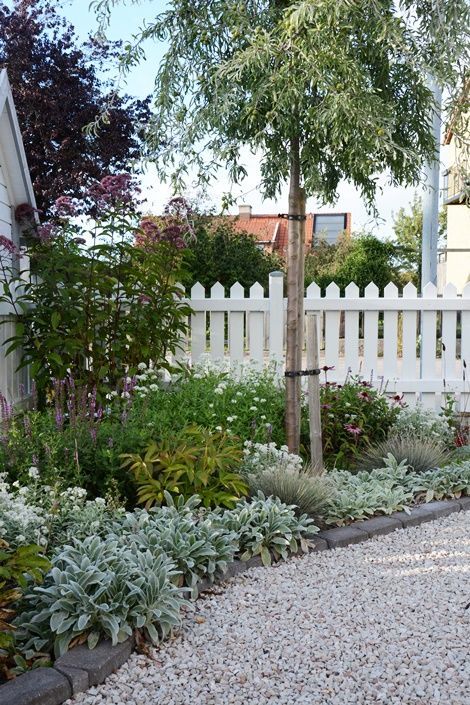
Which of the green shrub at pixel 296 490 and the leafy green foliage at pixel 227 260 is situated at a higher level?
the leafy green foliage at pixel 227 260

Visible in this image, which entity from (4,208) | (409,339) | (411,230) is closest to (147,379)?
(4,208)

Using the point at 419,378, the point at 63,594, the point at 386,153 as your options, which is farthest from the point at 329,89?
the point at 419,378

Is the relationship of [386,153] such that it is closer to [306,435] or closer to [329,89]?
[329,89]

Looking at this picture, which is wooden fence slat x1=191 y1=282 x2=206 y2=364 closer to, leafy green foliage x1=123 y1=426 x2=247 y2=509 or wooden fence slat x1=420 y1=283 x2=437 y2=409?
wooden fence slat x1=420 y1=283 x2=437 y2=409

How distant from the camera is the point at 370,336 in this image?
717 centimetres

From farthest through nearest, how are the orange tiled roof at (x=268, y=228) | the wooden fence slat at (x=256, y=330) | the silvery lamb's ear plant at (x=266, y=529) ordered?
the orange tiled roof at (x=268, y=228)
the wooden fence slat at (x=256, y=330)
the silvery lamb's ear plant at (x=266, y=529)

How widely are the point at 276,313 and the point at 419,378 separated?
161 cm

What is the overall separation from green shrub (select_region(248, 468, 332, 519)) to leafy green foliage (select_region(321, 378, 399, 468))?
1.18 metres

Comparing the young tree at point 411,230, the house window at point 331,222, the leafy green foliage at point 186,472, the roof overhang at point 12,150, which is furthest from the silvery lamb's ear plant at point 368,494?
the house window at point 331,222

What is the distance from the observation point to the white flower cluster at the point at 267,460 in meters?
4.45

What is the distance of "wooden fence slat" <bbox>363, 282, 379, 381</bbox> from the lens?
7.10 metres

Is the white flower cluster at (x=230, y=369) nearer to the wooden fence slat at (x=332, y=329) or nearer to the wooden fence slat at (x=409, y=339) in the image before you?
the wooden fence slat at (x=332, y=329)

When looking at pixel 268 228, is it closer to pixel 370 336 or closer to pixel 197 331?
pixel 370 336

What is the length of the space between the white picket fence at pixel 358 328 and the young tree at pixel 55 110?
8.62 m
